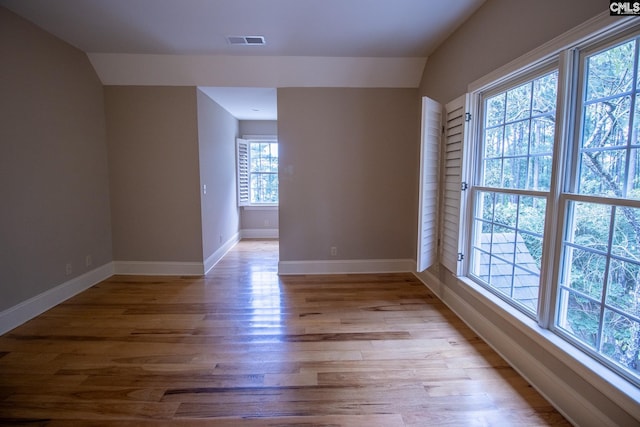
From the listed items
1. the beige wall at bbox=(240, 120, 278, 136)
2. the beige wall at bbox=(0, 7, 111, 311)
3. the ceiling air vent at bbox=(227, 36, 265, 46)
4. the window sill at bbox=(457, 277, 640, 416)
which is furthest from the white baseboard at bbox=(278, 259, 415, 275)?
the beige wall at bbox=(240, 120, 278, 136)

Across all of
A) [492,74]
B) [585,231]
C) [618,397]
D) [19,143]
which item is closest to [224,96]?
[19,143]

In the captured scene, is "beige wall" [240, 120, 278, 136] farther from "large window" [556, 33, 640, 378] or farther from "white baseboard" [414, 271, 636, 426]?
"large window" [556, 33, 640, 378]

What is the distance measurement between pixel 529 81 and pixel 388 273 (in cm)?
262

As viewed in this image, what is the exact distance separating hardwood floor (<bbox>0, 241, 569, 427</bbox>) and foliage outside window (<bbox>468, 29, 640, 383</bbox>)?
529 mm

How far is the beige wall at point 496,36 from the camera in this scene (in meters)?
1.61

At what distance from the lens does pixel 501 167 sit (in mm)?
2289

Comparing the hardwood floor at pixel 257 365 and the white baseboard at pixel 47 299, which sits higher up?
the white baseboard at pixel 47 299

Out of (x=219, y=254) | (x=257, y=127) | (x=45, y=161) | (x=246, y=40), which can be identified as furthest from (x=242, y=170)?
(x=45, y=161)

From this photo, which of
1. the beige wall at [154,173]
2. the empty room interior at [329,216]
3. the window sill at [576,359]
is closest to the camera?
the window sill at [576,359]

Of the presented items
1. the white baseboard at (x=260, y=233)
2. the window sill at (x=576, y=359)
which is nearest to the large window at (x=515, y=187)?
the window sill at (x=576, y=359)

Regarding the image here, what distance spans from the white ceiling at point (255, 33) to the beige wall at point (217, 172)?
19.4 inches

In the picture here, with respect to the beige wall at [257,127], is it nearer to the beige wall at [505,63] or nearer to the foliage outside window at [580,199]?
the beige wall at [505,63]

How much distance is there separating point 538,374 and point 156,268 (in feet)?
13.4

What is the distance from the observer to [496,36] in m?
2.17
